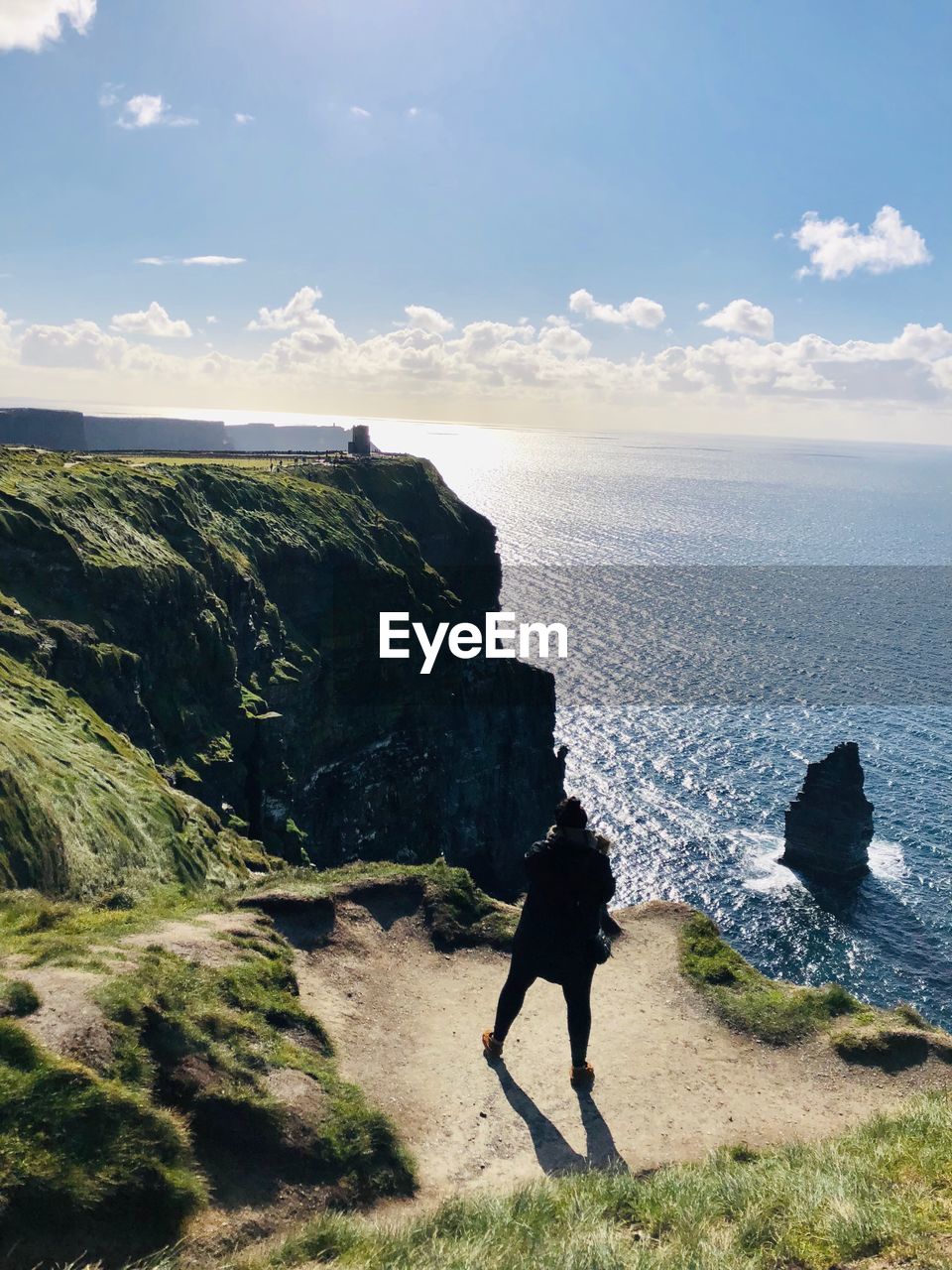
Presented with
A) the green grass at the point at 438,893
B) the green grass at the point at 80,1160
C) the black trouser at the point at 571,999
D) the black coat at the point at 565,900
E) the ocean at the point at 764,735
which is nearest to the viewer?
the green grass at the point at 80,1160

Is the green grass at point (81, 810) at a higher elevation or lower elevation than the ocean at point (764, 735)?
higher

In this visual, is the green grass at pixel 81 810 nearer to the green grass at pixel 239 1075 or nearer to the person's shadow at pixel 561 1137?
the green grass at pixel 239 1075

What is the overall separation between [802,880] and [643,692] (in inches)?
1468

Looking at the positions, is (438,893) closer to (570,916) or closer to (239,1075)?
(570,916)

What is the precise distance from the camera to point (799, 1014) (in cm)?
1446

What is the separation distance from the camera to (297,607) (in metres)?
52.6

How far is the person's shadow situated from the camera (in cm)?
1062

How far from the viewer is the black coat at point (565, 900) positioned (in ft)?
39.0

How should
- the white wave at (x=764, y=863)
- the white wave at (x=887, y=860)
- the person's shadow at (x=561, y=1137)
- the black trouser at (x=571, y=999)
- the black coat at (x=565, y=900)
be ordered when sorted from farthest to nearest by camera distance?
1. the white wave at (x=887, y=860)
2. the white wave at (x=764, y=863)
3. the black trouser at (x=571, y=999)
4. the black coat at (x=565, y=900)
5. the person's shadow at (x=561, y=1137)

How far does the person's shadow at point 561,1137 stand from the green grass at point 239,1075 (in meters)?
1.96

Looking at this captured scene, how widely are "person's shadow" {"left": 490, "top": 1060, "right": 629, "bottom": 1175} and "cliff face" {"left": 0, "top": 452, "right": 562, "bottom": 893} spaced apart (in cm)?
993

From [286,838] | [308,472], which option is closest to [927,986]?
[286,838]

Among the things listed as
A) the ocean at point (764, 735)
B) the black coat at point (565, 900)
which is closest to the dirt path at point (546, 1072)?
the black coat at point (565, 900)

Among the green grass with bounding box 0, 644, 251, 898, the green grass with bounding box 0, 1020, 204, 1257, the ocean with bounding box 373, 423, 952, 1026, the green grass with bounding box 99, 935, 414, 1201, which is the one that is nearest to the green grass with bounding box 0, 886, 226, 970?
the green grass with bounding box 99, 935, 414, 1201
